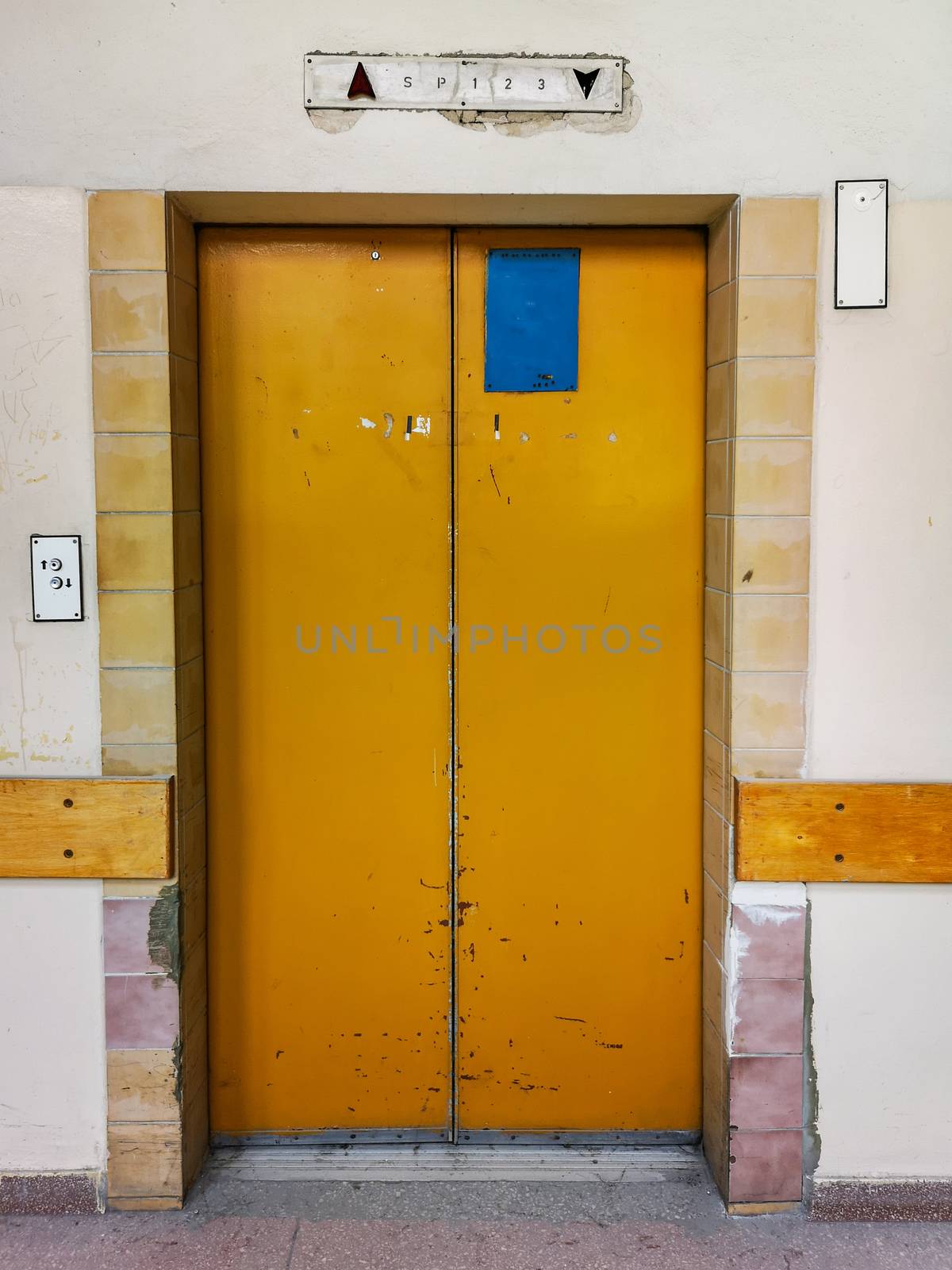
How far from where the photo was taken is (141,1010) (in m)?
2.47

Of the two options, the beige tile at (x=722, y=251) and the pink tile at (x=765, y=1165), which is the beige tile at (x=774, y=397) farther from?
the pink tile at (x=765, y=1165)

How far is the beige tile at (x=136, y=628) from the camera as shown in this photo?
2.41 meters

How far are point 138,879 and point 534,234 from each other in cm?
186

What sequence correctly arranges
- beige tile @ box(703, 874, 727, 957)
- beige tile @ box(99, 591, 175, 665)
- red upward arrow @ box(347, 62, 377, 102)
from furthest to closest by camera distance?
beige tile @ box(703, 874, 727, 957), beige tile @ box(99, 591, 175, 665), red upward arrow @ box(347, 62, 377, 102)

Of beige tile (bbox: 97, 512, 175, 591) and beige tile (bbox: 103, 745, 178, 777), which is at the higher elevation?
beige tile (bbox: 97, 512, 175, 591)

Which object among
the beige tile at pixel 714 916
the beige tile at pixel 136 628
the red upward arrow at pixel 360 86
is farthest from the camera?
the beige tile at pixel 714 916

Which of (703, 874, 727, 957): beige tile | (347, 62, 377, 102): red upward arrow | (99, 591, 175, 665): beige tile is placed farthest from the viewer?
(703, 874, 727, 957): beige tile

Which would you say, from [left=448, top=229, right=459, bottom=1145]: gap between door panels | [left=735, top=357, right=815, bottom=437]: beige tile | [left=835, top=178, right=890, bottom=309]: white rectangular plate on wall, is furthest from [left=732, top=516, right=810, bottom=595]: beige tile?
[left=448, top=229, right=459, bottom=1145]: gap between door panels

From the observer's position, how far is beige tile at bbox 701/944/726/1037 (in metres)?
2.53

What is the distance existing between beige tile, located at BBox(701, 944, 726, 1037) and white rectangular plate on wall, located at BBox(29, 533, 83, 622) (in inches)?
69.9

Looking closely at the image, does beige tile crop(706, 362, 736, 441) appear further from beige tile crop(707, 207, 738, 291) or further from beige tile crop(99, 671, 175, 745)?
beige tile crop(99, 671, 175, 745)

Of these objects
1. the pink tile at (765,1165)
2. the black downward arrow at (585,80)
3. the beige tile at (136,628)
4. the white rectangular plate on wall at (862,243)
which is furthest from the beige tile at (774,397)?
the pink tile at (765,1165)

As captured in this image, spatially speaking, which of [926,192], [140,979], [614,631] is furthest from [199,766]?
[926,192]

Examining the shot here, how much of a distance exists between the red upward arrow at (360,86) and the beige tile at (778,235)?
890 millimetres
